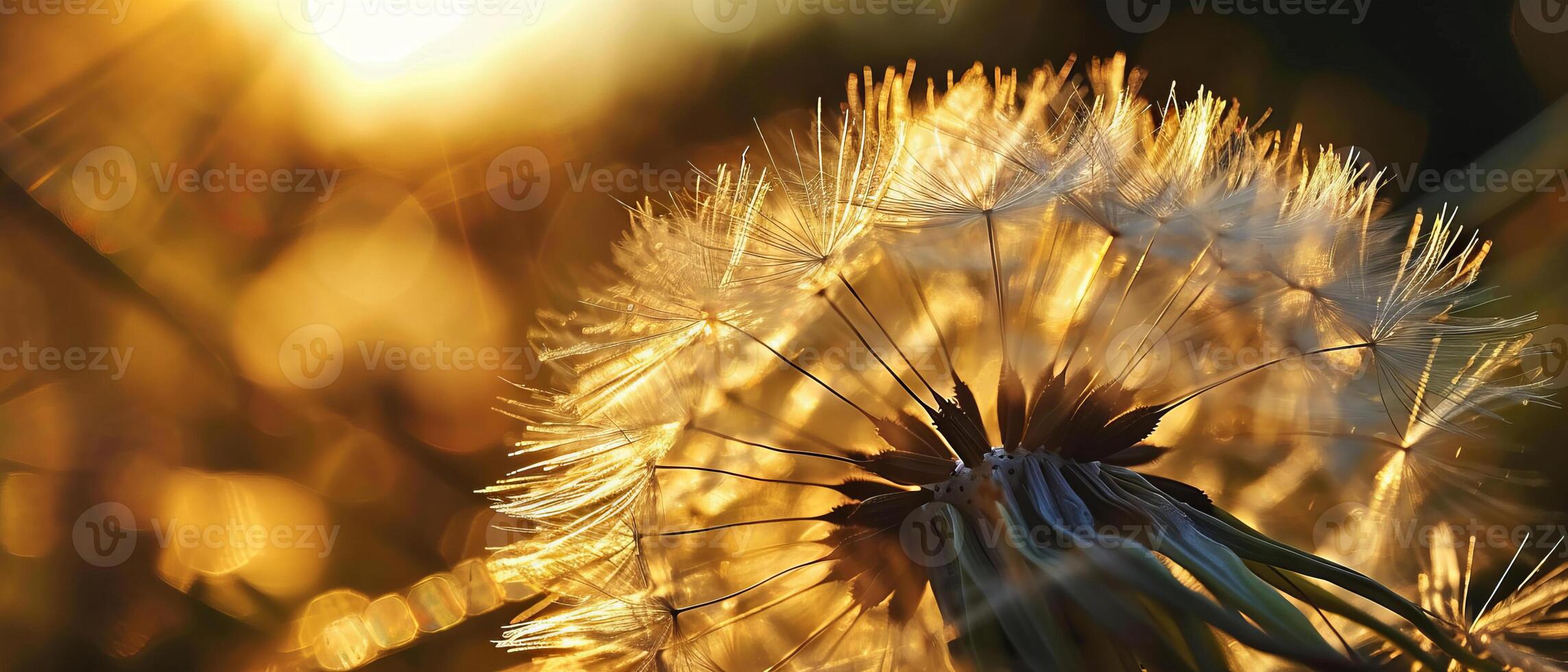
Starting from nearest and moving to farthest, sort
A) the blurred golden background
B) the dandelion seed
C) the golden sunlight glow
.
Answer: the dandelion seed, the blurred golden background, the golden sunlight glow

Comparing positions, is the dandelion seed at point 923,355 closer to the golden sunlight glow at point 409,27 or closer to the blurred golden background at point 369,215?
the blurred golden background at point 369,215

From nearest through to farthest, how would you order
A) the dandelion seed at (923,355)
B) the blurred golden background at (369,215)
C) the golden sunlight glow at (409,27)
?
the dandelion seed at (923,355) < the blurred golden background at (369,215) < the golden sunlight glow at (409,27)

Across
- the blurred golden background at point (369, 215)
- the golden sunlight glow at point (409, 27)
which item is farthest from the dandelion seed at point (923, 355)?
the golden sunlight glow at point (409, 27)

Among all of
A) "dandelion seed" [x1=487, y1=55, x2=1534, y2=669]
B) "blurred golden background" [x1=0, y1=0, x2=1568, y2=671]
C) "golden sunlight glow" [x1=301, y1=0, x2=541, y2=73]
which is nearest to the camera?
"dandelion seed" [x1=487, y1=55, x2=1534, y2=669]

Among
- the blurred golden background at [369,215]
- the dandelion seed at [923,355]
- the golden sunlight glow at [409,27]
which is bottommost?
the dandelion seed at [923,355]

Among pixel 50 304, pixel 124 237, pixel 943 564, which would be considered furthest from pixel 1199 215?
pixel 50 304

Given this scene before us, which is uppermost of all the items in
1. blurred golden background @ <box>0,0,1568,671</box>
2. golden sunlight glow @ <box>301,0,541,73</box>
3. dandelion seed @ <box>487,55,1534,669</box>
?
golden sunlight glow @ <box>301,0,541,73</box>

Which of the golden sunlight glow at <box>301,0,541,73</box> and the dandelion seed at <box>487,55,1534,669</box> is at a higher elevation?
the golden sunlight glow at <box>301,0,541,73</box>

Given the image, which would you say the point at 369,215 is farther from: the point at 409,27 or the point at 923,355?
the point at 923,355

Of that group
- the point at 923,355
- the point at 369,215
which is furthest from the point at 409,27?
the point at 923,355

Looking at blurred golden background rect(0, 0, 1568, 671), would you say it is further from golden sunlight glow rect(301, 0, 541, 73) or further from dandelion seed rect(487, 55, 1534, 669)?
dandelion seed rect(487, 55, 1534, 669)

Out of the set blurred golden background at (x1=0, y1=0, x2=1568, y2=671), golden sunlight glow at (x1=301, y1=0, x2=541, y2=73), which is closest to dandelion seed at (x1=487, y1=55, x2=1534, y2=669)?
blurred golden background at (x1=0, y1=0, x2=1568, y2=671)
